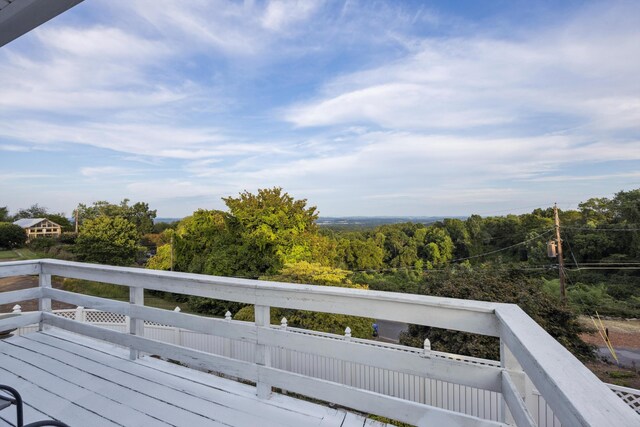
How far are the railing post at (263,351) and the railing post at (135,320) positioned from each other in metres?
1.13

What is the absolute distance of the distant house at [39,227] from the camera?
75.0ft

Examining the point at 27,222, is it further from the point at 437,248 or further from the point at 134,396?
the point at 437,248

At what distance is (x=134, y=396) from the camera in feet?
6.55

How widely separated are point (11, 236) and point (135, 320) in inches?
973

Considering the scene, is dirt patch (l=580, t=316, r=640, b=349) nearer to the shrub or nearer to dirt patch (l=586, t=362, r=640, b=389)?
dirt patch (l=586, t=362, r=640, b=389)

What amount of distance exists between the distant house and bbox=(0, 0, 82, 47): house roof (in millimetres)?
26517

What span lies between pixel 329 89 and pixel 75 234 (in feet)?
86.1

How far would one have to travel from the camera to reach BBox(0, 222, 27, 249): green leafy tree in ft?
64.8

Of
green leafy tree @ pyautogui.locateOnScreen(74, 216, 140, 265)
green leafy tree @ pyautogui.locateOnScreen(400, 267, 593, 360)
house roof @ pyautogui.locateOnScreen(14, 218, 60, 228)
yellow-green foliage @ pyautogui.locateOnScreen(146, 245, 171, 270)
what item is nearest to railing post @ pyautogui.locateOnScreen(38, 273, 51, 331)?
green leafy tree @ pyautogui.locateOnScreen(400, 267, 593, 360)

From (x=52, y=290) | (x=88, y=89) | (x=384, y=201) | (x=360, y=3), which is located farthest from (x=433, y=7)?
(x=384, y=201)

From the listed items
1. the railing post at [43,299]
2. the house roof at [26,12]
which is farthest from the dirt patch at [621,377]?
the house roof at [26,12]

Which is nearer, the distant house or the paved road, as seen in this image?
the paved road

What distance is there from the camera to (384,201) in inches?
1243

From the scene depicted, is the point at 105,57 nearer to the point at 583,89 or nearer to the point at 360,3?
the point at 360,3
